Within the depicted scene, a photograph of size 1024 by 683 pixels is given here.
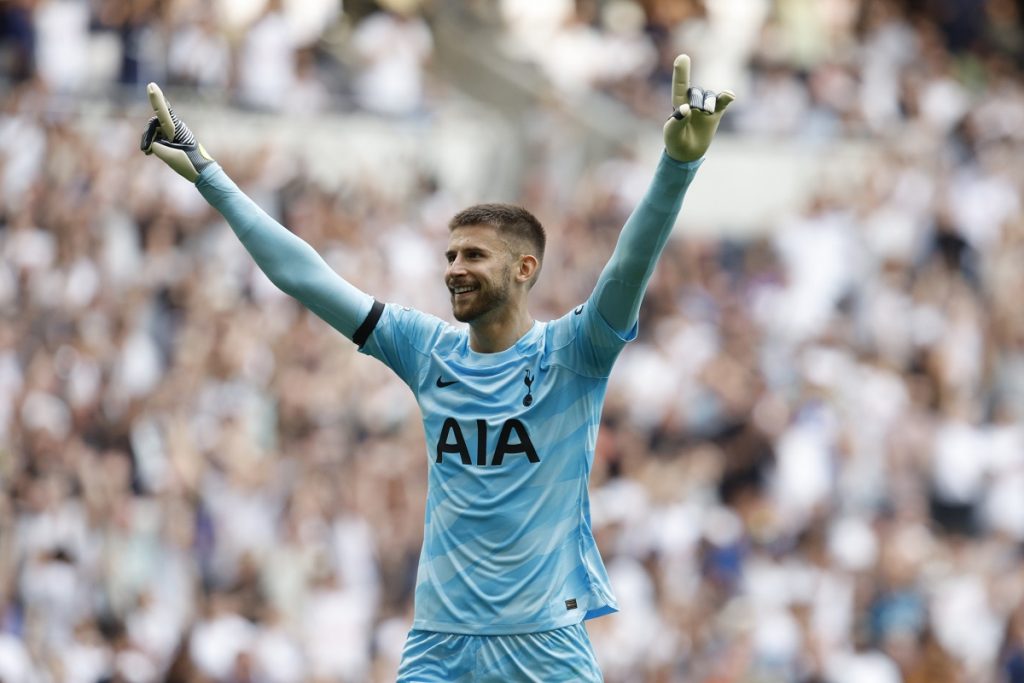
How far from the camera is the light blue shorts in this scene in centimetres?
580

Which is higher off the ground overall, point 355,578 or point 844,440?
point 844,440

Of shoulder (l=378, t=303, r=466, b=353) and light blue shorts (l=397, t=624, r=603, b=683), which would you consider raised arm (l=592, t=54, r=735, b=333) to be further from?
light blue shorts (l=397, t=624, r=603, b=683)

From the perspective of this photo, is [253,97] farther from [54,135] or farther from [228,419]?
[228,419]

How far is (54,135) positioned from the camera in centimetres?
1565

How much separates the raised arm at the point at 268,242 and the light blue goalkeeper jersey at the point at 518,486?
438 mm

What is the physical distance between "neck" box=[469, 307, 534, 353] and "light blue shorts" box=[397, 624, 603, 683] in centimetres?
104

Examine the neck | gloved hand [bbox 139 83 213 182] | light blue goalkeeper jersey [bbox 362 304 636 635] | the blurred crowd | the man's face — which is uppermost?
the blurred crowd

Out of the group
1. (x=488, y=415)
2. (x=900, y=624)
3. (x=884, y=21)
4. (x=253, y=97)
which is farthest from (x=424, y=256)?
(x=488, y=415)

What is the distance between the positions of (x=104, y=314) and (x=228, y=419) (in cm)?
145

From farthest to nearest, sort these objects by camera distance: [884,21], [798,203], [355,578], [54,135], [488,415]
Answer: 1. [884,21]
2. [798,203]
3. [54,135]
4. [355,578]
5. [488,415]

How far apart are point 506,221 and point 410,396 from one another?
9.23 metres

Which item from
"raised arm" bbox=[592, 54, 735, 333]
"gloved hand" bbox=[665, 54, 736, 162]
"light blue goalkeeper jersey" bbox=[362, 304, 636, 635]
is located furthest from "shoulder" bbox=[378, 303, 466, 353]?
"gloved hand" bbox=[665, 54, 736, 162]

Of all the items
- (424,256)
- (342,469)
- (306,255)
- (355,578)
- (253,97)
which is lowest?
(306,255)

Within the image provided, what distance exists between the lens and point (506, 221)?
6.15 meters
